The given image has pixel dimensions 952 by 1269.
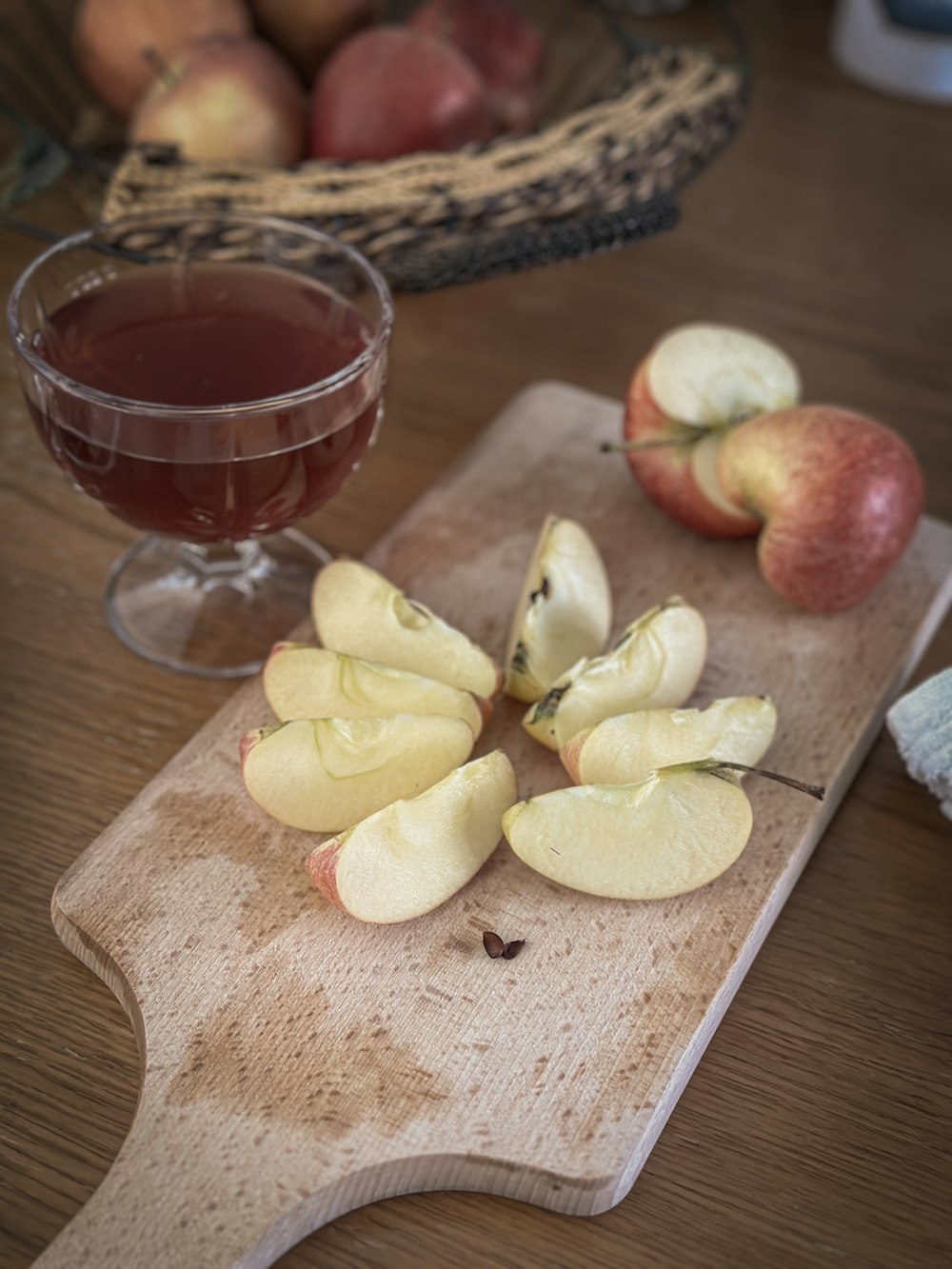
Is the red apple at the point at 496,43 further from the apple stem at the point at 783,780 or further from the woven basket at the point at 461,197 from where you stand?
the apple stem at the point at 783,780

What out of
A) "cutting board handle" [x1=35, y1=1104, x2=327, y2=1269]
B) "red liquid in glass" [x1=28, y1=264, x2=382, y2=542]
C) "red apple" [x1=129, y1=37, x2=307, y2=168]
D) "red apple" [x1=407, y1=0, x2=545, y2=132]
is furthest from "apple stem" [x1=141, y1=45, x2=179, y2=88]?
"cutting board handle" [x1=35, y1=1104, x2=327, y2=1269]

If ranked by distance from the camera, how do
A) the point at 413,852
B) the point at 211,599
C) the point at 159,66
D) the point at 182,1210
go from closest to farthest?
the point at 182,1210
the point at 413,852
the point at 211,599
the point at 159,66

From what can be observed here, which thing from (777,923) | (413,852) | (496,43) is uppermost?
(496,43)

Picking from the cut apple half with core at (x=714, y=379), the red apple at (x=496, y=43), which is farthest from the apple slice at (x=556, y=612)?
the red apple at (x=496, y=43)

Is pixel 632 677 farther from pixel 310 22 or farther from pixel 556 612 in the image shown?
pixel 310 22

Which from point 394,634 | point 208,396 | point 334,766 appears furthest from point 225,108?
point 334,766

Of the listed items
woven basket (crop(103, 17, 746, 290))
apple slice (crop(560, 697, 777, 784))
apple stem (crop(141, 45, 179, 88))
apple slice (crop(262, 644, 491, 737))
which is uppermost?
apple stem (crop(141, 45, 179, 88))

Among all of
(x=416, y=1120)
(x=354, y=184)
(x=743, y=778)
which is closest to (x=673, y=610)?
(x=743, y=778)

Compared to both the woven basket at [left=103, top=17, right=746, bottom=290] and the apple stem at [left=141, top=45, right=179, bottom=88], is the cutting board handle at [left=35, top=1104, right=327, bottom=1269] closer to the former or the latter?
the woven basket at [left=103, top=17, right=746, bottom=290]

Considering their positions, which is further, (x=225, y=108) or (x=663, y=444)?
(x=225, y=108)
